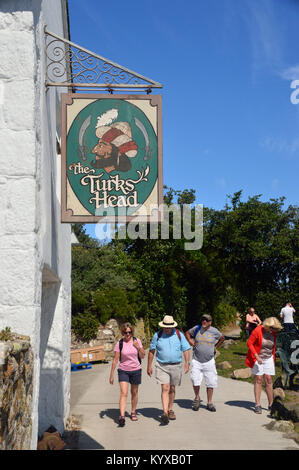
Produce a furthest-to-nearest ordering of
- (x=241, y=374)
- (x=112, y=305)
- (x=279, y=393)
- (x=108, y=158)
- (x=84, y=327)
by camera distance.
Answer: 1. (x=112, y=305)
2. (x=84, y=327)
3. (x=241, y=374)
4. (x=279, y=393)
5. (x=108, y=158)

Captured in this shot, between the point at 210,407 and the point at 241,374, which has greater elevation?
the point at 210,407

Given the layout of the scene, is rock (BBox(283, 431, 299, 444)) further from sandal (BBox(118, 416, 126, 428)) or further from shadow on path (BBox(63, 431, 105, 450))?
shadow on path (BBox(63, 431, 105, 450))

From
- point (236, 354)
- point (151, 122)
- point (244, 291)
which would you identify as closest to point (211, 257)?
point (244, 291)

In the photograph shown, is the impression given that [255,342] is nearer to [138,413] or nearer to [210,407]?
[210,407]

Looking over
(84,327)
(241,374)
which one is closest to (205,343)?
(241,374)

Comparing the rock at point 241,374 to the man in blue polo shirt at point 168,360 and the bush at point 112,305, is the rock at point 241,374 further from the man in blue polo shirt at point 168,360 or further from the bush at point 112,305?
the bush at point 112,305

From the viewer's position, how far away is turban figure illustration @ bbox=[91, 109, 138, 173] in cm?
562

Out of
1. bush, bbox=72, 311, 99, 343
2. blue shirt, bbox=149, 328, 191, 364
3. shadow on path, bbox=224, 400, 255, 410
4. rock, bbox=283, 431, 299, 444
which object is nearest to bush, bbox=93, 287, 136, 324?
bush, bbox=72, 311, 99, 343

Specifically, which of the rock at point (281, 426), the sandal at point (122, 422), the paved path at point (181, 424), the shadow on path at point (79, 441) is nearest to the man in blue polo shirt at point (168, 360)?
the paved path at point (181, 424)

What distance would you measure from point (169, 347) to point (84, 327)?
9205 mm

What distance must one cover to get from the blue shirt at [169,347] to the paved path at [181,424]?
983mm

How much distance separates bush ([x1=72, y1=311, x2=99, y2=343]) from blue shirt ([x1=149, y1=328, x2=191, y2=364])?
29.4ft

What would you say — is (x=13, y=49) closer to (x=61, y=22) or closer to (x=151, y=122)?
(x=151, y=122)

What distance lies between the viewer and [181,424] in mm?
7625
